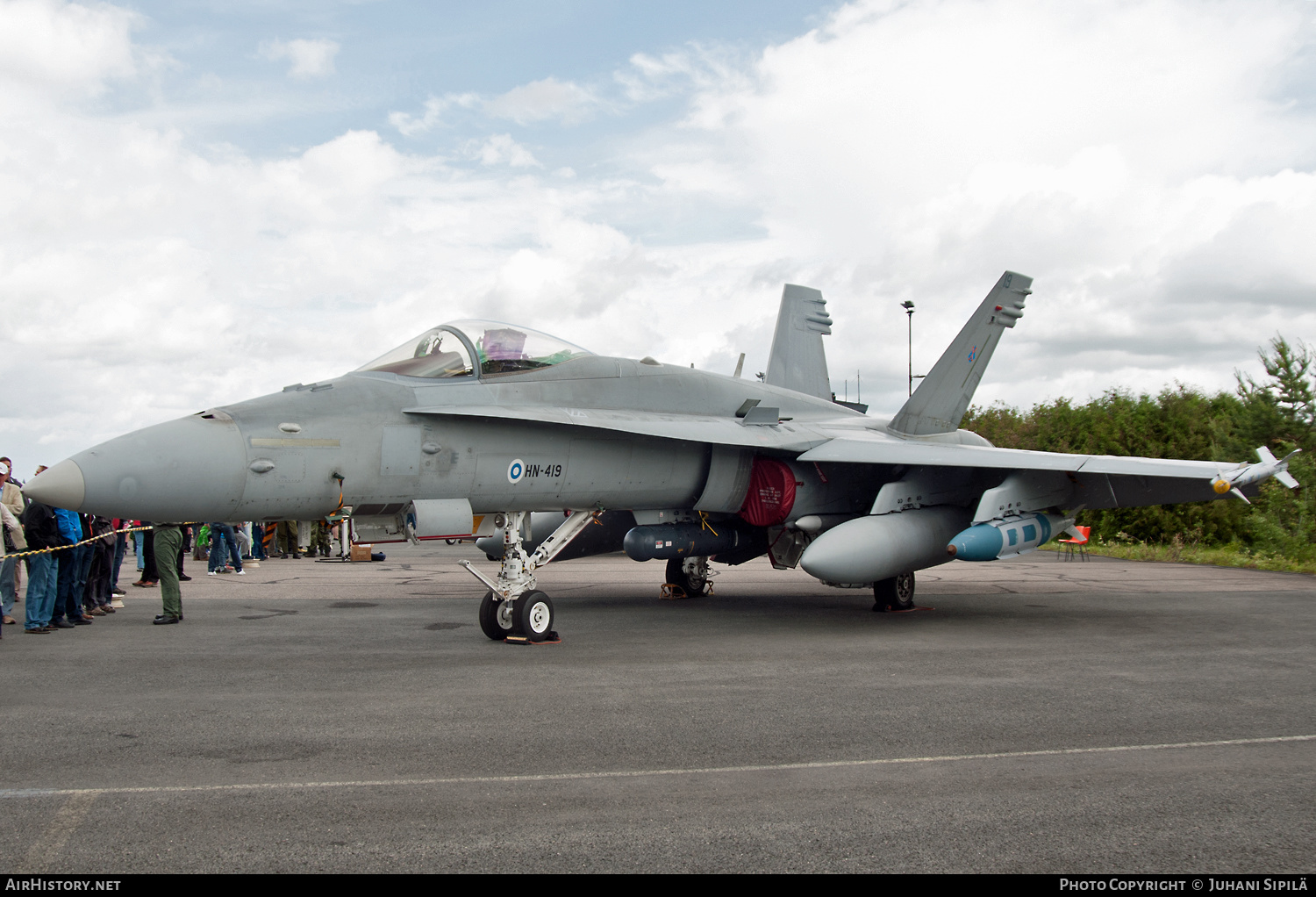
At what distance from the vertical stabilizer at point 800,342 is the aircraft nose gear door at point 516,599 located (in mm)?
7813

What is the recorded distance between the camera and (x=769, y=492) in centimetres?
1082

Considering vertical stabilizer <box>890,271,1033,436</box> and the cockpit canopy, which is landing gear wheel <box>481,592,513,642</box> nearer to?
the cockpit canopy

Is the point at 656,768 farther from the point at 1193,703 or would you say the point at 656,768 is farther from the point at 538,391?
the point at 538,391

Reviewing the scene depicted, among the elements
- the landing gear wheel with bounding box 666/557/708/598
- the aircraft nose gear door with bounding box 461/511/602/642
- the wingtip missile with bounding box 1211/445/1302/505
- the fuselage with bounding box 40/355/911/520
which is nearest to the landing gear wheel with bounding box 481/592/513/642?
the aircraft nose gear door with bounding box 461/511/602/642

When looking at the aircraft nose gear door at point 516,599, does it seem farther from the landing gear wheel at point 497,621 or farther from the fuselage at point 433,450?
the fuselage at point 433,450

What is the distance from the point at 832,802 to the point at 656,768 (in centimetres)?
95

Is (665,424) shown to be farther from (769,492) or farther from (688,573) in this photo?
(688,573)

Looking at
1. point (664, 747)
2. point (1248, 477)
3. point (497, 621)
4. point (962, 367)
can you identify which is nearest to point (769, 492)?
point (497, 621)

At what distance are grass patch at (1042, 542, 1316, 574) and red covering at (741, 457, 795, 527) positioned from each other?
38.2 feet

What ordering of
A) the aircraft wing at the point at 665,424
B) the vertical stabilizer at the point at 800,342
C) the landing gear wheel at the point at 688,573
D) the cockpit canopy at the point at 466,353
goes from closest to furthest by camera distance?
1. the aircraft wing at the point at 665,424
2. the cockpit canopy at the point at 466,353
3. the landing gear wheel at the point at 688,573
4. the vertical stabilizer at the point at 800,342

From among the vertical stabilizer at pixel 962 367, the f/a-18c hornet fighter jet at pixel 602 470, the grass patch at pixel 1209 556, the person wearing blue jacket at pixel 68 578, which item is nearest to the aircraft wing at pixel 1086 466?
the f/a-18c hornet fighter jet at pixel 602 470

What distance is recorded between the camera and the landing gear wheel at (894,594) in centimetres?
1153

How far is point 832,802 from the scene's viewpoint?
4.12 meters

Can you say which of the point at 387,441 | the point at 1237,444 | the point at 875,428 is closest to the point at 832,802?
the point at 387,441
